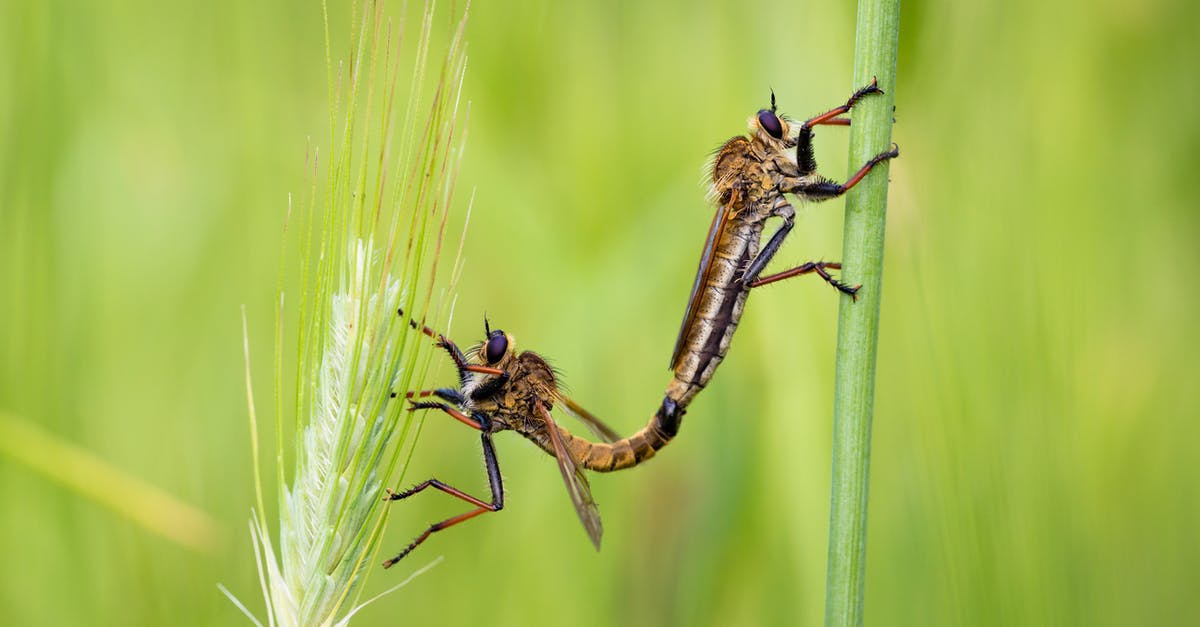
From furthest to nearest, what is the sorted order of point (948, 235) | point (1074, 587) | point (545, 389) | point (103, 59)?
point (103, 59) < point (545, 389) < point (948, 235) < point (1074, 587)

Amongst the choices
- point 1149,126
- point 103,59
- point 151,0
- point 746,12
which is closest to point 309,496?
point 746,12

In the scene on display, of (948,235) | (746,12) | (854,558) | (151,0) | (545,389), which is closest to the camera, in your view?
(854,558)

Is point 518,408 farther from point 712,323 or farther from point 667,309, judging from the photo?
point 667,309

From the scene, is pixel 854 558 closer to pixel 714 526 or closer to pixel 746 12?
pixel 714 526

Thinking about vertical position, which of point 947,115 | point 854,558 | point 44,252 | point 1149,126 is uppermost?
point 1149,126

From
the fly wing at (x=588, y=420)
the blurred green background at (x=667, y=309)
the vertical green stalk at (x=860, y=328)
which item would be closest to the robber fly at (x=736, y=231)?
the blurred green background at (x=667, y=309)

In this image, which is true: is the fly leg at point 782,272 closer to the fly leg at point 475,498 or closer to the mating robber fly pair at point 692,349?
the mating robber fly pair at point 692,349

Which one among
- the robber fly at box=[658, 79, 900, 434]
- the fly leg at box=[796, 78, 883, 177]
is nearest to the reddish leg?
the robber fly at box=[658, 79, 900, 434]

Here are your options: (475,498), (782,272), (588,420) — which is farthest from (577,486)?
(782,272)
